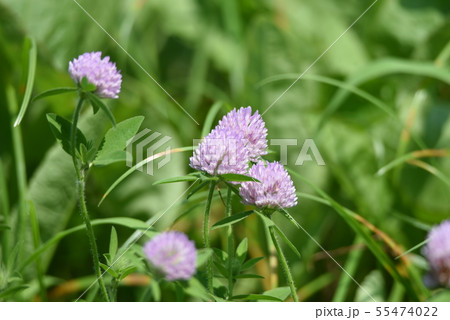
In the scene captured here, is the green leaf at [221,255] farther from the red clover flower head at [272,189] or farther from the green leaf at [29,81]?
the green leaf at [29,81]

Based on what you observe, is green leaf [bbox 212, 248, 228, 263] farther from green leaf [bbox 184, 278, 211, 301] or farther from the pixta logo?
the pixta logo

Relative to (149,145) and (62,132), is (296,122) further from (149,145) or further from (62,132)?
(62,132)

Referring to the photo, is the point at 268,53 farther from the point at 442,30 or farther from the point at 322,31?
the point at 442,30

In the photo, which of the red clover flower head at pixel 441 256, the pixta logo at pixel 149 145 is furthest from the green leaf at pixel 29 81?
the red clover flower head at pixel 441 256

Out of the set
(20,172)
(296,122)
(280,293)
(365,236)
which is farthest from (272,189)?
(296,122)

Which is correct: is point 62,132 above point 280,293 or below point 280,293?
above

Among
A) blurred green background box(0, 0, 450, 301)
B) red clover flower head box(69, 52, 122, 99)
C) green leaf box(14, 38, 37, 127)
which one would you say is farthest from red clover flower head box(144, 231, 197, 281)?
blurred green background box(0, 0, 450, 301)

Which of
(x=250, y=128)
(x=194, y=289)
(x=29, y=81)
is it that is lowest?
(x=194, y=289)
